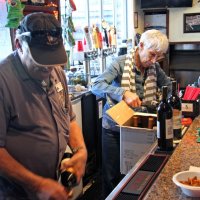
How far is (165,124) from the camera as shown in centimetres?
167

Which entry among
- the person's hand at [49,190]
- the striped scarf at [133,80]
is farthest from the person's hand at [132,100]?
the person's hand at [49,190]

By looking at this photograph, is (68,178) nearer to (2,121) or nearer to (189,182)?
(2,121)

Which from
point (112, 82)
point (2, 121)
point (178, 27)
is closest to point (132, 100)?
point (112, 82)

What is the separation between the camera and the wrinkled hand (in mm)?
1560

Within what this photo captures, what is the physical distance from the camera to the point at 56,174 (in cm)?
155

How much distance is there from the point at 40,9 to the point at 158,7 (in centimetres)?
313

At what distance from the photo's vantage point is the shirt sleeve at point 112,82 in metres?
2.30

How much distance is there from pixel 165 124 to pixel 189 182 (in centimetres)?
45

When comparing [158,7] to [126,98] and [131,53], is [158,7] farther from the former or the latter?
[126,98]

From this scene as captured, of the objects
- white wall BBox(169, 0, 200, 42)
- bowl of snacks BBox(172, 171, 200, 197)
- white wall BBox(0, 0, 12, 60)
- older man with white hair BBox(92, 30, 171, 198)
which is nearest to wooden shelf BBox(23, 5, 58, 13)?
white wall BBox(0, 0, 12, 60)

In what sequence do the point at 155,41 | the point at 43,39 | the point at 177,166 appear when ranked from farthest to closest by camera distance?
the point at 155,41 < the point at 177,166 < the point at 43,39

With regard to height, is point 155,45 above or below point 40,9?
below

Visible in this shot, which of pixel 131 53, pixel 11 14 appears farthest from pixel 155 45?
pixel 11 14

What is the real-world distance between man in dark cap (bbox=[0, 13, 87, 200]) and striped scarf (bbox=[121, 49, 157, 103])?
955 millimetres
